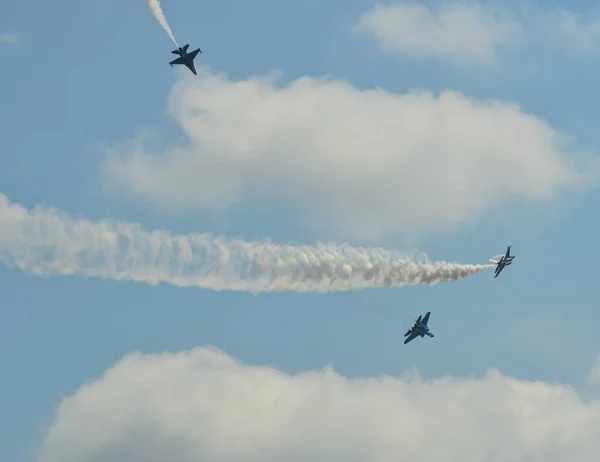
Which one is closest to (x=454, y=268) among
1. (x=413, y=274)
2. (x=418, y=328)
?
(x=413, y=274)

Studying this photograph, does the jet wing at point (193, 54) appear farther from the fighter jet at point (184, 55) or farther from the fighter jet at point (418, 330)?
the fighter jet at point (418, 330)

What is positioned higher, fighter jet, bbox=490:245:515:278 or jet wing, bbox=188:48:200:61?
jet wing, bbox=188:48:200:61

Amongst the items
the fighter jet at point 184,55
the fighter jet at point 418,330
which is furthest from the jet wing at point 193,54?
the fighter jet at point 418,330

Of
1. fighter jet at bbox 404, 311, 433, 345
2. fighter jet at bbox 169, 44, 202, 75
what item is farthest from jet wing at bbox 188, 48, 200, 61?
fighter jet at bbox 404, 311, 433, 345

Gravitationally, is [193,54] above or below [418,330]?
above

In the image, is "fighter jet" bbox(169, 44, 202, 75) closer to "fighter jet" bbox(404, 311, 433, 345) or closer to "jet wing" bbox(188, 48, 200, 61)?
"jet wing" bbox(188, 48, 200, 61)

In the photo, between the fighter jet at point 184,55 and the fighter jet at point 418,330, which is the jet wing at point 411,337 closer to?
the fighter jet at point 418,330

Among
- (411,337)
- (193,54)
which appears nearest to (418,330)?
(411,337)

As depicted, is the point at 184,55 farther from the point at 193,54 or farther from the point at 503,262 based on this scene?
the point at 503,262

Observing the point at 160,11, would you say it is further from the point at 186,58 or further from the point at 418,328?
the point at 418,328

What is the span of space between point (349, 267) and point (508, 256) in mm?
24660

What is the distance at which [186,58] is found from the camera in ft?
444

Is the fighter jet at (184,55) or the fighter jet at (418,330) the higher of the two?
the fighter jet at (184,55)

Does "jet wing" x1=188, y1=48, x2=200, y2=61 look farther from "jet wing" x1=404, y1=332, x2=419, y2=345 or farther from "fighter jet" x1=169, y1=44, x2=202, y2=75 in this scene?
"jet wing" x1=404, y1=332, x2=419, y2=345
